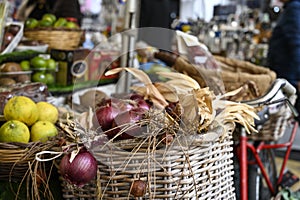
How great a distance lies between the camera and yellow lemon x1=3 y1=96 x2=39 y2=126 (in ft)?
4.35

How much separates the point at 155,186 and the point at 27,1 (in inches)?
117

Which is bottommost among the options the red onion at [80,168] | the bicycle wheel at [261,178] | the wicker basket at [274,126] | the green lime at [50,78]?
the bicycle wheel at [261,178]

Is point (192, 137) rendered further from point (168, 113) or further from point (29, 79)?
point (29, 79)

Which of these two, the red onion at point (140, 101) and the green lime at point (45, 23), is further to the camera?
the green lime at point (45, 23)

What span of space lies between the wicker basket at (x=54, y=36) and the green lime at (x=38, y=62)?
287 mm

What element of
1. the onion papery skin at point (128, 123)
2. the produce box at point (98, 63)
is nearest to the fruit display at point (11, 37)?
the produce box at point (98, 63)

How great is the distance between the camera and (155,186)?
1061 mm

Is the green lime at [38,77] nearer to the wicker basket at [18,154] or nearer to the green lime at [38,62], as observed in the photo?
the green lime at [38,62]

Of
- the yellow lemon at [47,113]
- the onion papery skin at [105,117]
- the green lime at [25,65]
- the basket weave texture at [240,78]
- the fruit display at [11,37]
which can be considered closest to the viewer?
the onion papery skin at [105,117]

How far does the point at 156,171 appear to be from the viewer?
1.07 m

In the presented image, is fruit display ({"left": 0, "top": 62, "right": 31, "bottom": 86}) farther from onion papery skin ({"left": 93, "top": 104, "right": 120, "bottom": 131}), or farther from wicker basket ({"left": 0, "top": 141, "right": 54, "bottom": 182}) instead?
onion papery skin ({"left": 93, "top": 104, "right": 120, "bottom": 131})

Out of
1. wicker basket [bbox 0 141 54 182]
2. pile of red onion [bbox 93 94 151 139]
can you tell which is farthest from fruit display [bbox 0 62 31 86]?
pile of red onion [bbox 93 94 151 139]

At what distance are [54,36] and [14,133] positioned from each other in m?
1.30

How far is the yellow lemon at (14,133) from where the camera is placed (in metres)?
1.27
